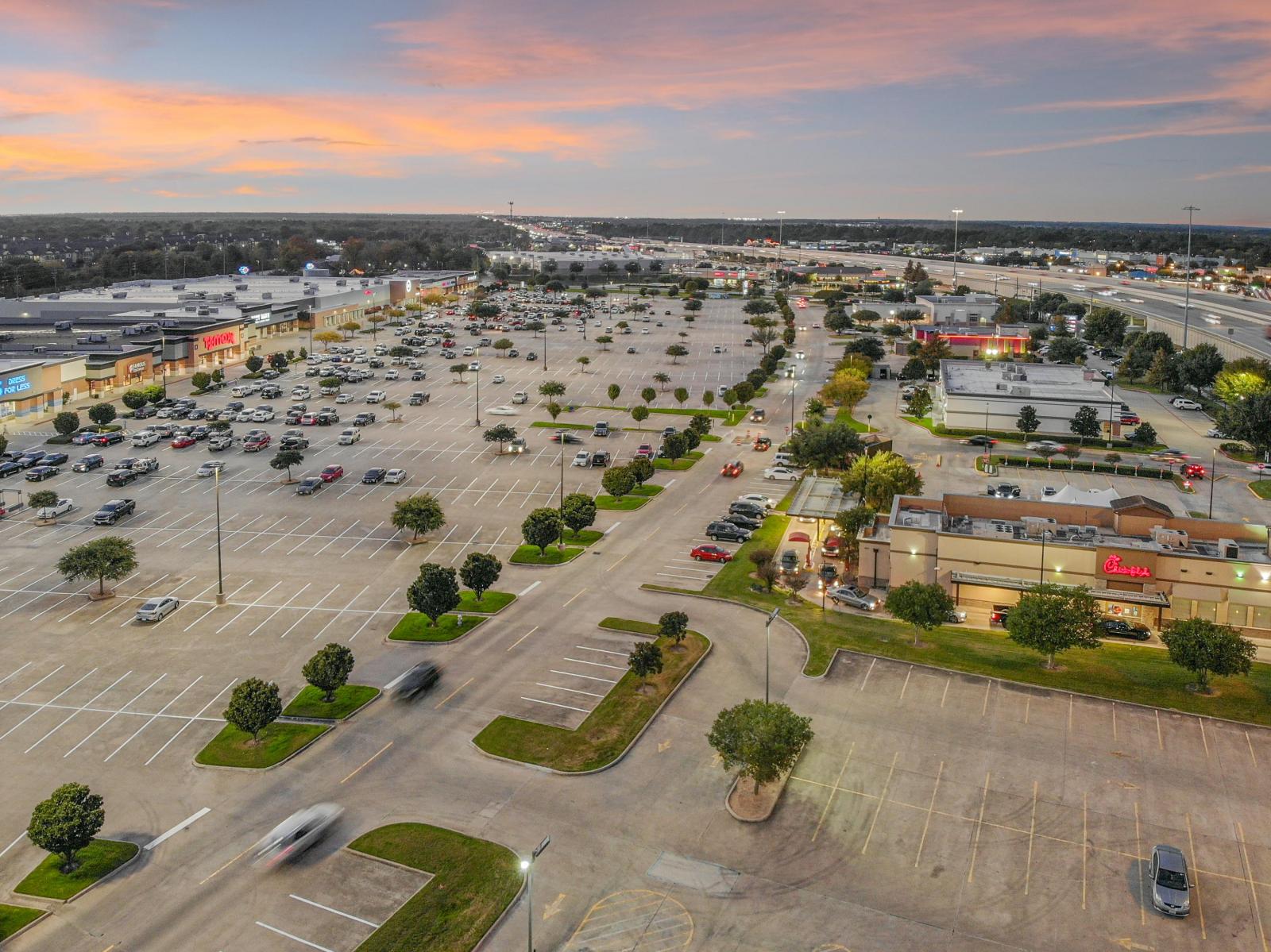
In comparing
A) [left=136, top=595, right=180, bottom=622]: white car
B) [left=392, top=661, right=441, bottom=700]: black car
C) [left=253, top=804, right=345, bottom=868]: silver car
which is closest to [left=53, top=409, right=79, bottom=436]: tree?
[left=136, top=595, right=180, bottom=622]: white car

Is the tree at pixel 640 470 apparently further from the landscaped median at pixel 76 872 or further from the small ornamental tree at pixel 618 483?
the landscaped median at pixel 76 872

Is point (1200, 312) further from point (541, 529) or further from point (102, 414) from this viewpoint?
point (102, 414)

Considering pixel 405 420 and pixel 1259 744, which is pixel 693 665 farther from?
pixel 405 420

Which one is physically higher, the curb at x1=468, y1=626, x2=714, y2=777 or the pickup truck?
the pickup truck

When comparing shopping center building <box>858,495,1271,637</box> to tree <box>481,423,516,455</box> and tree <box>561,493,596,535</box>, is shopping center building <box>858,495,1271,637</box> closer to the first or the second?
tree <box>561,493,596,535</box>

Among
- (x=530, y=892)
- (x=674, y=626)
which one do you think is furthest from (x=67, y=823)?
(x=674, y=626)
